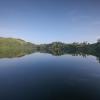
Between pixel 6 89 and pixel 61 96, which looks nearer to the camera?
pixel 61 96

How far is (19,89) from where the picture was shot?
20750 mm

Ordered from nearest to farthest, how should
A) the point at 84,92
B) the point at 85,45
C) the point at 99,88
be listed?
the point at 84,92 → the point at 99,88 → the point at 85,45

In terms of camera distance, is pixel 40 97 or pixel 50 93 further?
pixel 50 93

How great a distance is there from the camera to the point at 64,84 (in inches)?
926

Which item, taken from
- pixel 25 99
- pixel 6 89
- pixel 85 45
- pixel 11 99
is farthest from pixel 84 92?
pixel 85 45

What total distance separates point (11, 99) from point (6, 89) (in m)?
3.94

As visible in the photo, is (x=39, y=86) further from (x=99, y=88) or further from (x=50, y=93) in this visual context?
(x=99, y=88)

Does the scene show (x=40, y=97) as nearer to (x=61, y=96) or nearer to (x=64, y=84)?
(x=61, y=96)

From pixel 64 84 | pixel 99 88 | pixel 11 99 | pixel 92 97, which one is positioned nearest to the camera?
pixel 11 99

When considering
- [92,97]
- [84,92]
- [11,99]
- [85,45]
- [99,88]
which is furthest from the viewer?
[85,45]

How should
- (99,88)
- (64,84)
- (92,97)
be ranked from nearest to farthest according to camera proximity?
(92,97) → (99,88) → (64,84)

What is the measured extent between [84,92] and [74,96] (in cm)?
222

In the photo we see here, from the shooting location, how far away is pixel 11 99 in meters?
17.1

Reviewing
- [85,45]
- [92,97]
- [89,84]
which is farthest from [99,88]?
[85,45]
